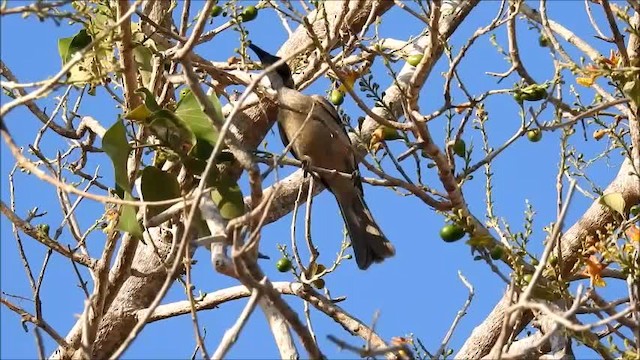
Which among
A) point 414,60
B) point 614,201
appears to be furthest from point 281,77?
point 614,201

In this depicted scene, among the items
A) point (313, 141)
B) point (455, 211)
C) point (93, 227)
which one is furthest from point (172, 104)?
point (455, 211)

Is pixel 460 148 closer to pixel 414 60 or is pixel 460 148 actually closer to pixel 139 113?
pixel 414 60

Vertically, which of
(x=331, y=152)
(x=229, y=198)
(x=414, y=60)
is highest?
(x=331, y=152)

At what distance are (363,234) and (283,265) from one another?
0.76 meters

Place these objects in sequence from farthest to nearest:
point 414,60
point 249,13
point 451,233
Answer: point 249,13 < point 414,60 < point 451,233

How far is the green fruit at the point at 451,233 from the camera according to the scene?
312 centimetres

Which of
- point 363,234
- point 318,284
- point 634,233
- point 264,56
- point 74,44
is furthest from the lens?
point 264,56

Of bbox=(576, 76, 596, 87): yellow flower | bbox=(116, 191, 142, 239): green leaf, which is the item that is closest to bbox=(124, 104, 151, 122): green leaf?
bbox=(116, 191, 142, 239): green leaf

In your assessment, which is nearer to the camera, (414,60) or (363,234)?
(414,60)

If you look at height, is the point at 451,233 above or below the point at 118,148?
below

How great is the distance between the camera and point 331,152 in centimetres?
465

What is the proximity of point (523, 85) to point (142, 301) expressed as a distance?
1976 millimetres

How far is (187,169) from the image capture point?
316cm

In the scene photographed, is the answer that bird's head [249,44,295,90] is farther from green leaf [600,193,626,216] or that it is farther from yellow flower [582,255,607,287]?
yellow flower [582,255,607,287]
